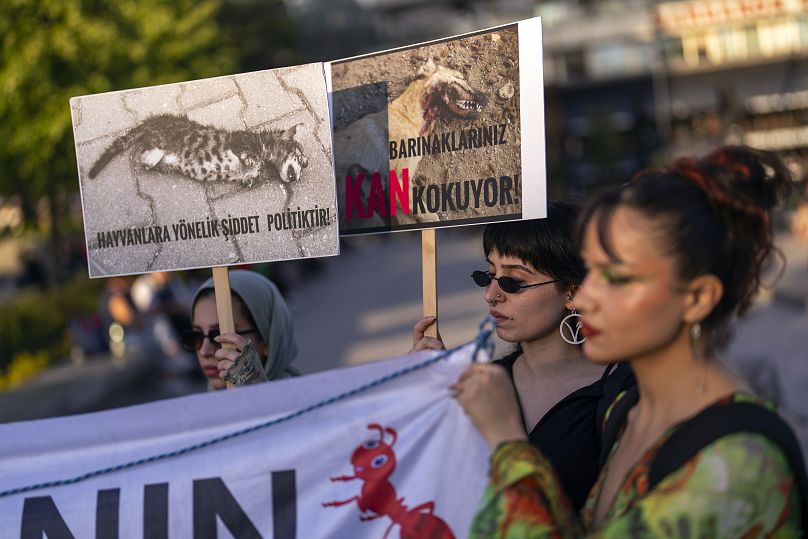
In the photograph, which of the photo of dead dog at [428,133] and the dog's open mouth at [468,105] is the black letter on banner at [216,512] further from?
the dog's open mouth at [468,105]

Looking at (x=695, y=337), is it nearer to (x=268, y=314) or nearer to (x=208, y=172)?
(x=208, y=172)

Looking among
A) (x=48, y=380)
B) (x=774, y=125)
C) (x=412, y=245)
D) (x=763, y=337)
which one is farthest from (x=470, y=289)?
(x=774, y=125)

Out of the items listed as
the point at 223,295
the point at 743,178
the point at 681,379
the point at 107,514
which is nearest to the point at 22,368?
the point at 223,295

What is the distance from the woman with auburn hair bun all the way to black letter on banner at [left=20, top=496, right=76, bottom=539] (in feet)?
3.75

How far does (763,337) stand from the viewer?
12250 mm

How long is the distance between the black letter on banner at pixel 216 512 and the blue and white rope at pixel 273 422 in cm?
10

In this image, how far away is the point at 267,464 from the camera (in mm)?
2545

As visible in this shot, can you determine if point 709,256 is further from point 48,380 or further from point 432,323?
point 48,380

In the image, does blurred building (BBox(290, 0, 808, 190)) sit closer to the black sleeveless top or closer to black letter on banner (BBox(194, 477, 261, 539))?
the black sleeveless top

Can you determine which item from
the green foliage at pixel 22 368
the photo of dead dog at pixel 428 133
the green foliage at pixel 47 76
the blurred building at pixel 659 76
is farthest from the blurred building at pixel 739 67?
the photo of dead dog at pixel 428 133

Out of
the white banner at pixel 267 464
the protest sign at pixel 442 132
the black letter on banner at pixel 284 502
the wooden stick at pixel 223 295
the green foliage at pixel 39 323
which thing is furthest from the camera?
the green foliage at pixel 39 323

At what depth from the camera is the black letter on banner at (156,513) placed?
2.57 m

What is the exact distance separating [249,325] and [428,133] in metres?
1.16

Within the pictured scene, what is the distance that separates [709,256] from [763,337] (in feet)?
35.7
